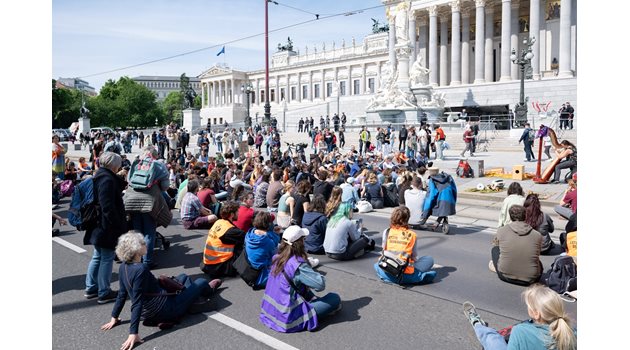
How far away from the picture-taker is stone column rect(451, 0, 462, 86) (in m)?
47.2

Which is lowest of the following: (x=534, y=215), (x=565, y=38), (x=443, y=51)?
(x=534, y=215)

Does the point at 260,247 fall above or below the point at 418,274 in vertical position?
above

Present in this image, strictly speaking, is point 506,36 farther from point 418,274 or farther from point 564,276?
point 418,274

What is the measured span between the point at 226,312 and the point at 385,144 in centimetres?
2037

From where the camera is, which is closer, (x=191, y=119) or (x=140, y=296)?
(x=140, y=296)

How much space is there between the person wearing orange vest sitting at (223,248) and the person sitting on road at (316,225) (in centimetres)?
146

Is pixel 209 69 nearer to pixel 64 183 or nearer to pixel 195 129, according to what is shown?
pixel 195 129

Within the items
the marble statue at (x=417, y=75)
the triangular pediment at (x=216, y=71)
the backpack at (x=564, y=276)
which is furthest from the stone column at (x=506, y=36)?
the triangular pediment at (x=216, y=71)

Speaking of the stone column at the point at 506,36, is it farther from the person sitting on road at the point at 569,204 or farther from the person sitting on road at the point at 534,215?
the person sitting on road at the point at 534,215

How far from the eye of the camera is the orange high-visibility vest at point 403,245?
6.26 m

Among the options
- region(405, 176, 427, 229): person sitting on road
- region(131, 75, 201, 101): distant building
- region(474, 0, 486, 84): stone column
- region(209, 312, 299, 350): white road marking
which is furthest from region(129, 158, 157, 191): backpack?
region(131, 75, 201, 101): distant building

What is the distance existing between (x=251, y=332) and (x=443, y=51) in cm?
5107

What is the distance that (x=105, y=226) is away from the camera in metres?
5.84

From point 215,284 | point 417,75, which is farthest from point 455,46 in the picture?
point 215,284
